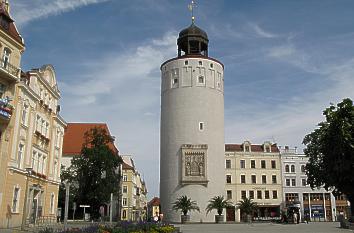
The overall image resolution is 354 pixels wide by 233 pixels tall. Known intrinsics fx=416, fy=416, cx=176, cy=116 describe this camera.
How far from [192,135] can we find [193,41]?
14.0 meters

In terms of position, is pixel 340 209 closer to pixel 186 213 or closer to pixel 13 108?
pixel 186 213

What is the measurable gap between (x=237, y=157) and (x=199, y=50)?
2171 cm

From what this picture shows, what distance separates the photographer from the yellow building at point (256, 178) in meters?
70.2

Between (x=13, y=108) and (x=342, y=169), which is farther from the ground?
(x=13, y=108)

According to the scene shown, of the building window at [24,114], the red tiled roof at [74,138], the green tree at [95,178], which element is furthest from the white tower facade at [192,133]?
the building window at [24,114]

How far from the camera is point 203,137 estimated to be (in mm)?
55438

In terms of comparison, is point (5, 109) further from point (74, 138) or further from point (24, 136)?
point (74, 138)

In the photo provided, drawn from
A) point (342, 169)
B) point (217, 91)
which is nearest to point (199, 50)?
point (217, 91)

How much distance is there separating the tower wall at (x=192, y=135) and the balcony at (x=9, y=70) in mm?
30079

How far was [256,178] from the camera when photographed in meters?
71.1

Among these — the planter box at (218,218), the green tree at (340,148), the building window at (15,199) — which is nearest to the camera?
the building window at (15,199)

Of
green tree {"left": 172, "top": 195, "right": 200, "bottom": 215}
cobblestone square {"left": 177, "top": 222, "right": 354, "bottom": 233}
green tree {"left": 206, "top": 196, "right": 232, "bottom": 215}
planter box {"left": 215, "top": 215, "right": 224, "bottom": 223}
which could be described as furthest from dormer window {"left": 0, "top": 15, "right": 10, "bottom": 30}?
planter box {"left": 215, "top": 215, "right": 224, "bottom": 223}

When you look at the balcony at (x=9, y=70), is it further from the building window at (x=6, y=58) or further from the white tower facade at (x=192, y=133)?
the white tower facade at (x=192, y=133)

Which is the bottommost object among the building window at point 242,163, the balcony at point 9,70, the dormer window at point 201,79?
the building window at point 242,163
